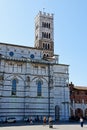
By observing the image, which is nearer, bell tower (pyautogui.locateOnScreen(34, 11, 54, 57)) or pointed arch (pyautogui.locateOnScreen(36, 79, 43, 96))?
pointed arch (pyautogui.locateOnScreen(36, 79, 43, 96))

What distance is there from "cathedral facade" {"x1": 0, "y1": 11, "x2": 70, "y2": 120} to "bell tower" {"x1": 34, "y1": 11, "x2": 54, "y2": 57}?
60.9ft

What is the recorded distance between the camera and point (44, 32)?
72875 millimetres

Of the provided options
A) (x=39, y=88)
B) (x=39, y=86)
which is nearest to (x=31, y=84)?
(x=39, y=86)

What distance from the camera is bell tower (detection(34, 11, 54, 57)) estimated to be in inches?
2803

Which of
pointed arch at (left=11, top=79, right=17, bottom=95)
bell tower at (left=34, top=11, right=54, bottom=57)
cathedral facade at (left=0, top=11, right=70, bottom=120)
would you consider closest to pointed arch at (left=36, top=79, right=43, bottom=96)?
cathedral facade at (left=0, top=11, right=70, bottom=120)

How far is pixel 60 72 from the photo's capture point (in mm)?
51344

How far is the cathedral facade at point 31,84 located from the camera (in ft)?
149

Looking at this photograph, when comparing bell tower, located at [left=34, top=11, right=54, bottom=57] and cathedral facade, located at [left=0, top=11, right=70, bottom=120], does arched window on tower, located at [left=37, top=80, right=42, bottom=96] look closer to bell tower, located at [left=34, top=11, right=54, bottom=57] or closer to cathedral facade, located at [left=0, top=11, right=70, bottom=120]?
cathedral facade, located at [left=0, top=11, right=70, bottom=120]

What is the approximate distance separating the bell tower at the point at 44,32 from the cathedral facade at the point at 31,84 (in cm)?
1856

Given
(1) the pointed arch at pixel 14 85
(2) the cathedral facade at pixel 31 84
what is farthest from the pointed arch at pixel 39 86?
(1) the pointed arch at pixel 14 85

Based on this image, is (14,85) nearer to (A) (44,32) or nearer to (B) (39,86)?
(B) (39,86)

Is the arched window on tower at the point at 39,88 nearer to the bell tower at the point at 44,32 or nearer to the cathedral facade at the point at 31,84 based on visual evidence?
the cathedral facade at the point at 31,84

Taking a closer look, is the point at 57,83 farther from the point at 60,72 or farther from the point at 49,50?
the point at 49,50

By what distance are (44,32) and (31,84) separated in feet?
93.8
